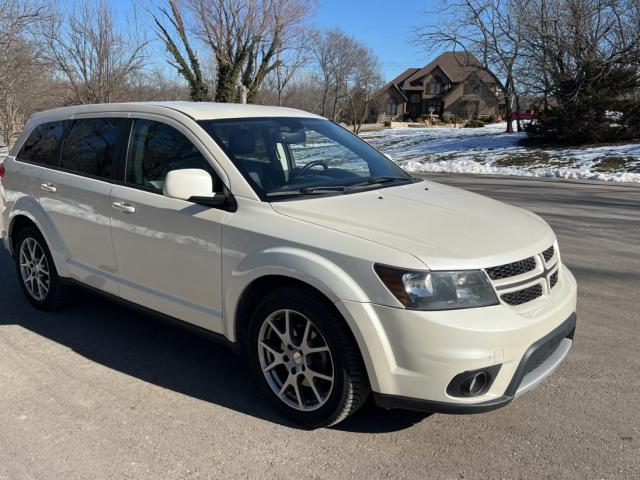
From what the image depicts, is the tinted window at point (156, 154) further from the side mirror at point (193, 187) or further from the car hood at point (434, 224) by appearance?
the car hood at point (434, 224)

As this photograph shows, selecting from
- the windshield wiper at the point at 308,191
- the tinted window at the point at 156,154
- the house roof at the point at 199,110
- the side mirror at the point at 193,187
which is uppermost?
the house roof at the point at 199,110

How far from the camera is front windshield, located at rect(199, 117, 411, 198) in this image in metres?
3.53

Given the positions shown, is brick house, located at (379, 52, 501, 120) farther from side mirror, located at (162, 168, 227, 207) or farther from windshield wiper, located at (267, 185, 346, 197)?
side mirror, located at (162, 168, 227, 207)

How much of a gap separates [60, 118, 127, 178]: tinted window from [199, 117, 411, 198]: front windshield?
0.93m

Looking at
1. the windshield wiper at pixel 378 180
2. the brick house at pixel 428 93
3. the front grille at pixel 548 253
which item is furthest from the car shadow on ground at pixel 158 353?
the brick house at pixel 428 93

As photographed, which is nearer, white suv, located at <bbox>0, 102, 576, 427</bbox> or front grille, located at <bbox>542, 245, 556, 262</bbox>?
white suv, located at <bbox>0, 102, 576, 427</bbox>

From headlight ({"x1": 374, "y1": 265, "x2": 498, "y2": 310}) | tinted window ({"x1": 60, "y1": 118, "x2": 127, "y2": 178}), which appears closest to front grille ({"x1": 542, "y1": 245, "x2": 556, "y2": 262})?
headlight ({"x1": 374, "y1": 265, "x2": 498, "y2": 310})

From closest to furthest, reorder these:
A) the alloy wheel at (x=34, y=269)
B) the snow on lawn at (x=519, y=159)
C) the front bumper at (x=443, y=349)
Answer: the front bumper at (x=443, y=349) → the alloy wheel at (x=34, y=269) → the snow on lawn at (x=519, y=159)

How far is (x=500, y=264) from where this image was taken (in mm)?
2816

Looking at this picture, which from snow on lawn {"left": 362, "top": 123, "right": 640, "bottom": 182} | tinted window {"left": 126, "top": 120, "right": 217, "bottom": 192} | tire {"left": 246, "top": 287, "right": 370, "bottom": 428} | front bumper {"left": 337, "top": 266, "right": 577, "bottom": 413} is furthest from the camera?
snow on lawn {"left": 362, "top": 123, "right": 640, "bottom": 182}

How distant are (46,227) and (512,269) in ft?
12.1

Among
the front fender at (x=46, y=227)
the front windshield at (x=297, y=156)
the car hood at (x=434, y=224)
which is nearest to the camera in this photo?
the car hood at (x=434, y=224)

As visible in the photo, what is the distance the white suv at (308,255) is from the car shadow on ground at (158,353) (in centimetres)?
31

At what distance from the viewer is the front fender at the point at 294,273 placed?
110 inches
